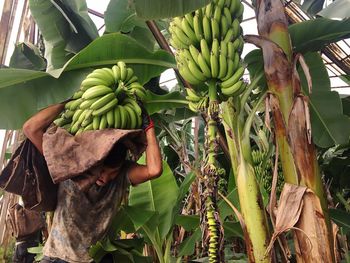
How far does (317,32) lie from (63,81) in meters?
1.07

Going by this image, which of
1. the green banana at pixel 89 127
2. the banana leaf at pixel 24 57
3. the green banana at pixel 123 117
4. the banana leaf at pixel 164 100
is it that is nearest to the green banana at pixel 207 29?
the green banana at pixel 123 117

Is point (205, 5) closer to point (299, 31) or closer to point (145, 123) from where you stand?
point (145, 123)

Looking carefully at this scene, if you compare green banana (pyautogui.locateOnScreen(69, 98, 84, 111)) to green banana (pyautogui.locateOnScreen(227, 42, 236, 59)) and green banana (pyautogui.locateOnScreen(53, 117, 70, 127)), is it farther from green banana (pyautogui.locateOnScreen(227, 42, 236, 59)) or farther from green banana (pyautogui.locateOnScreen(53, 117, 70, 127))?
green banana (pyautogui.locateOnScreen(227, 42, 236, 59))

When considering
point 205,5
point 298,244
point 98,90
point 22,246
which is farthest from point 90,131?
point 22,246

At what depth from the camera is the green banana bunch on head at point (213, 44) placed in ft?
3.60

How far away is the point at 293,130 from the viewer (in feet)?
3.80

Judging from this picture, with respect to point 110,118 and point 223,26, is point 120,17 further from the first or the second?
point 110,118

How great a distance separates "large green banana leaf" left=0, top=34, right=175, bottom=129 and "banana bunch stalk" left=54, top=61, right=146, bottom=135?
37 centimetres

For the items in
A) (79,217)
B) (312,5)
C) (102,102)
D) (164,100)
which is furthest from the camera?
(312,5)

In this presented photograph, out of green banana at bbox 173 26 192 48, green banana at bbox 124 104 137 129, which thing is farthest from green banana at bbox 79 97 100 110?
green banana at bbox 173 26 192 48

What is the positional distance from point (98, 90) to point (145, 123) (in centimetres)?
21

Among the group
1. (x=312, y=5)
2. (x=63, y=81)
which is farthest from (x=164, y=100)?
(x=312, y=5)

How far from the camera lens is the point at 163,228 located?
5.90 feet

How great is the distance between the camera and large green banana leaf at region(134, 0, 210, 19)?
1104 mm
